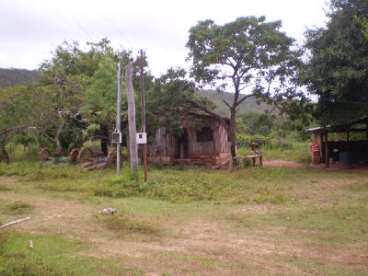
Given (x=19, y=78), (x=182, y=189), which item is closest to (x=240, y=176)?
(x=182, y=189)

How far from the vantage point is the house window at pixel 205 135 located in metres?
25.9

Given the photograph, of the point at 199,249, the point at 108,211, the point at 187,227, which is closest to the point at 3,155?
the point at 108,211

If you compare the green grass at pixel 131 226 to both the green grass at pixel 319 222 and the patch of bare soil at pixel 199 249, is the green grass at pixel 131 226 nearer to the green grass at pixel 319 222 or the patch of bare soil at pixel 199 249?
the patch of bare soil at pixel 199 249

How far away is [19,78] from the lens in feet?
149

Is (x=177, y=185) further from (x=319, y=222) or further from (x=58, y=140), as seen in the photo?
(x=58, y=140)

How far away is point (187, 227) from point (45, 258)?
341 centimetres

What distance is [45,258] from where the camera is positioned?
7.59 meters

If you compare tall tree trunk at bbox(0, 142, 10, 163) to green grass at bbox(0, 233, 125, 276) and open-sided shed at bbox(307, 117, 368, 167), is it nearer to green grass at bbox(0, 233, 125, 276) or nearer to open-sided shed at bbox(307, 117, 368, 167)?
open-sided shed at bbox(307, 117, 368, 167)

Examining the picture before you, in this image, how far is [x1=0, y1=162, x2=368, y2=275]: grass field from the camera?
286 inches

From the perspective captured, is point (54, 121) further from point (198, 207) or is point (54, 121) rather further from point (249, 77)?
point (198, 207)

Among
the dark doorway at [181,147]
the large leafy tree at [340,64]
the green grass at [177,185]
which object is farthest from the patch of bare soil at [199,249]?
the dark doorway at [181,147]

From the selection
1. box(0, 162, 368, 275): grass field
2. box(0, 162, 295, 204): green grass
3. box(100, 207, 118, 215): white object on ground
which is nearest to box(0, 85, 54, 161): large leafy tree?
box(0, 162, 295, 204): green grass

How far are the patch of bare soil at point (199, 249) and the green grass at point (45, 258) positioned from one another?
0.33 metres

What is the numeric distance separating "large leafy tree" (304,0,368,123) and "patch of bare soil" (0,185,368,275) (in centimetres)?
1173
